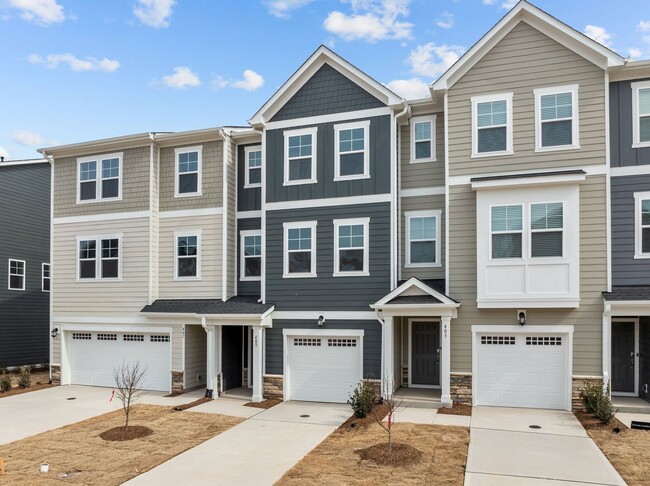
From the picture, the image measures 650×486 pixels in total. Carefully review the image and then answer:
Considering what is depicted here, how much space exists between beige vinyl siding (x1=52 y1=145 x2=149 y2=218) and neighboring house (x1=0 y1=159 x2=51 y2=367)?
4466 mm

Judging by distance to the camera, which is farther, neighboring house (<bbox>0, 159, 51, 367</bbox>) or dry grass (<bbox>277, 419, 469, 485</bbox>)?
neighboring house (<bbox>0, 159, 51, 367</bbox>)

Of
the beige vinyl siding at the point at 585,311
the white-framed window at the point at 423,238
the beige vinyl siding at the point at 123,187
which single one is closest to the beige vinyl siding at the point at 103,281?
the beige vinyl siding at the point at 123,187

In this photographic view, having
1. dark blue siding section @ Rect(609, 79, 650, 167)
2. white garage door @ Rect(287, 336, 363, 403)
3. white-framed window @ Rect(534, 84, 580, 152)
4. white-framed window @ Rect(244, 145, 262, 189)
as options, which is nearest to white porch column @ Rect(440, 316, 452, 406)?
white garage door @ Rect(287, 336, 363, 403)

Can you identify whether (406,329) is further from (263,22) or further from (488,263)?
(263,22)

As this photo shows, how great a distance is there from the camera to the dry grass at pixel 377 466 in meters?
8.30

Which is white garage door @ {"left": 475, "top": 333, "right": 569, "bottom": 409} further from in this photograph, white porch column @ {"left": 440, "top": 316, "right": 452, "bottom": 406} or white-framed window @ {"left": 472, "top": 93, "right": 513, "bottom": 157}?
white-framed window @ {"left": 472, "top": 93, "right": 513, "bottom": 157}

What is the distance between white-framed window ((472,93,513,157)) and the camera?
13.3 metres

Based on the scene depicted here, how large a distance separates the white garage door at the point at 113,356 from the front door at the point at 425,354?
297 inches

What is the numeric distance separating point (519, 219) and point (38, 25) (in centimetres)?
1401

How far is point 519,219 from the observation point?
1284 cm

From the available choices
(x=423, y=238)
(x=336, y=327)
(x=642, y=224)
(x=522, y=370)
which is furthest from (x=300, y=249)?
(x=642, y=224)

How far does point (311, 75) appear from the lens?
1523 cm

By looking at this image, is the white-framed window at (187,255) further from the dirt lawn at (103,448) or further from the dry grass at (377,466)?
the dry grass at (377,466)

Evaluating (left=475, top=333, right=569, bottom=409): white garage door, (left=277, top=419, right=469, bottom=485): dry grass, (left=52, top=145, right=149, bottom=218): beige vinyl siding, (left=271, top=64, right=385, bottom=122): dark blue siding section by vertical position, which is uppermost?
(left=271, top=64, right=385, bottom=122): dark blue siding section
